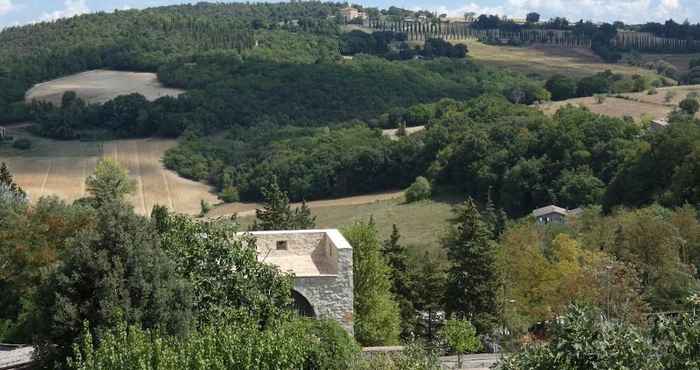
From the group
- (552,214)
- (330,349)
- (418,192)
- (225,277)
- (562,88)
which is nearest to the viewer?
(330,349)

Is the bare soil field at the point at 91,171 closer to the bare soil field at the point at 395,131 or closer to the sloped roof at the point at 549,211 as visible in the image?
the bare soil field at the point at 395,131

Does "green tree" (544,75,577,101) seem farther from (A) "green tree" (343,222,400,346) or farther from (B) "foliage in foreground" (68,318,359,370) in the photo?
(B) "foliage in foreground" (68,318,359,370)

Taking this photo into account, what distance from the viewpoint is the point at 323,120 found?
128 meters

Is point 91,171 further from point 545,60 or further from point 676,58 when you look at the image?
point 676,58

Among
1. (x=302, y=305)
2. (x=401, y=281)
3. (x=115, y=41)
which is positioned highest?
(x=302, y=305)

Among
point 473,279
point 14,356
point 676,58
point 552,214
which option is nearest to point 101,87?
point 552,214

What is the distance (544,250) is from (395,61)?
120164 mm

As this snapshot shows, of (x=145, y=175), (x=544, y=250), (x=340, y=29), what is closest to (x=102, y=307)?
(x=544, y=250)

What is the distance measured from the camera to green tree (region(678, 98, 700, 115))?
290 feet

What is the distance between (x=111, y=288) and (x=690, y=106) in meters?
79.2

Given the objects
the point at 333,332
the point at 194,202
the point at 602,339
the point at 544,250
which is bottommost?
the point at 194,202

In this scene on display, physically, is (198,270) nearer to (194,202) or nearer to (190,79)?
(194,202)

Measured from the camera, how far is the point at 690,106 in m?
88.7

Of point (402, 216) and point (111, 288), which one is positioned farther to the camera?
point (402, 216)
